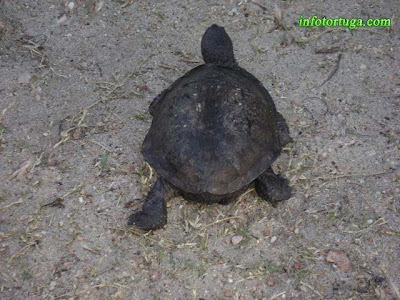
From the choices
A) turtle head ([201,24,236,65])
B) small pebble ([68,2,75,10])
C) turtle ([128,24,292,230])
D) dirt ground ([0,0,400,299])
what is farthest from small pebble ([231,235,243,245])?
small pebble ([68,2,75,10])

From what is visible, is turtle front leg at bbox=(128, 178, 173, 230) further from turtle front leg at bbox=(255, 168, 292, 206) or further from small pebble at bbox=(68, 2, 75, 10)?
small pebble at bbox=(68, 2, 75, 10)

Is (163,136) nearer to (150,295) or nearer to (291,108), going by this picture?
(150,295)

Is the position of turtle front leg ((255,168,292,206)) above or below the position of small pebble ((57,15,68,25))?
below

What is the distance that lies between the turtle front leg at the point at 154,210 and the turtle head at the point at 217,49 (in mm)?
1161

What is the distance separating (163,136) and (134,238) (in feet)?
2.19

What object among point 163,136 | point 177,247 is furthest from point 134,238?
point 163,136

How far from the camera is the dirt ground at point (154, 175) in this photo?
2779 mm

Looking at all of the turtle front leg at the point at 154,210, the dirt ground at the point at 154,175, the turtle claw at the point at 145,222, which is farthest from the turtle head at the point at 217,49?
the turtle claw at the point at 145,222

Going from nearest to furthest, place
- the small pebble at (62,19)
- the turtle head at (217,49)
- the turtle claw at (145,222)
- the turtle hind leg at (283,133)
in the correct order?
the turtle claw at (145,222) < the turtle hind leg at (283,133) < the turtle head at (217,49) < the small pebble at (62,19)

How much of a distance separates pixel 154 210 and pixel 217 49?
143cm

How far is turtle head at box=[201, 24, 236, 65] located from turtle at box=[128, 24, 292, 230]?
0.46 m

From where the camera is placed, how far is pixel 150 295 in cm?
271

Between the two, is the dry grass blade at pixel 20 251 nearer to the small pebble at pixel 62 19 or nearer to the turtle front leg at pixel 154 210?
the turtle front leg at pixel 154 210

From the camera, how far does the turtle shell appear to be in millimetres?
2746
